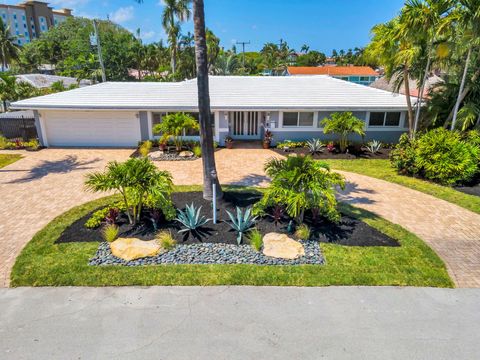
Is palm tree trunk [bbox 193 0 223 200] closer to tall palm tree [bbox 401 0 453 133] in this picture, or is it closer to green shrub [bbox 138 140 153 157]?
green shrub [bbox 138 140 153 157]

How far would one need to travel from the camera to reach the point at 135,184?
8430 mm

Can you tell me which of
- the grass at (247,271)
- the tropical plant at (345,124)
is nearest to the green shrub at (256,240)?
the grass at (247,271)

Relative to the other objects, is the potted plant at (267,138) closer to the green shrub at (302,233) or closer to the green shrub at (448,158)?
the green shrub at (448,158)

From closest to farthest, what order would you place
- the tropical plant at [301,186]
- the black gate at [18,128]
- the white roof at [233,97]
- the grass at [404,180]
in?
the tropical plant at [301,186] → the grass at [404,180] → the white roof at [233,97] → the black gate at [18,128]

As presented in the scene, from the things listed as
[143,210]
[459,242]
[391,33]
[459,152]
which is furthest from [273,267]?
[391,33]

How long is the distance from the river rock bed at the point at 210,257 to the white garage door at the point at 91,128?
11.8 metres

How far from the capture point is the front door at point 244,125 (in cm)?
1988

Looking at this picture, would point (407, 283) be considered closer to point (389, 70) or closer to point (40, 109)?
point (389, 70)

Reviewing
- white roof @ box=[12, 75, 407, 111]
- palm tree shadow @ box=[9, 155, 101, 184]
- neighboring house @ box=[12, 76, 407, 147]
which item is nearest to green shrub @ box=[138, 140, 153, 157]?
neighboring house @ box=[12, 76, 407, 147]

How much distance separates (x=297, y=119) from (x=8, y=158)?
51.7 feet

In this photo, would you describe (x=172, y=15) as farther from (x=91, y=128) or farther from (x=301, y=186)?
(x=301, y=186)

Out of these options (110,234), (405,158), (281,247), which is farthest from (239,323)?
(405,158)

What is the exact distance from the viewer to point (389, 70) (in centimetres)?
1491

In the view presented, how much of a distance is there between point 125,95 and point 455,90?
1808 cm
